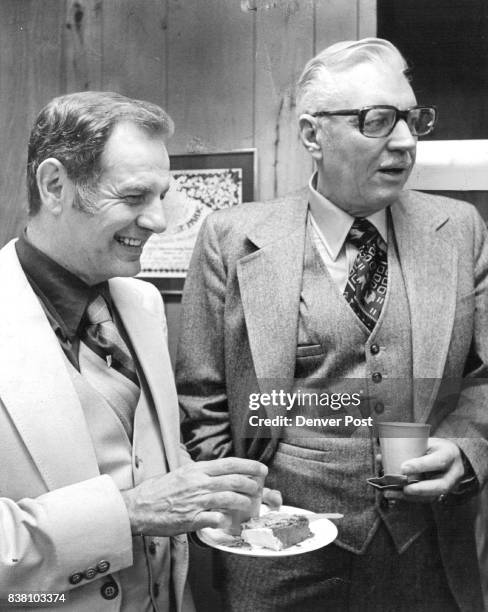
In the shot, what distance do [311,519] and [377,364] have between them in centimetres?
31

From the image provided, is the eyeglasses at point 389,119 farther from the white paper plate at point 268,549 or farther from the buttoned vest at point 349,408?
the white paper plate at point 268,549

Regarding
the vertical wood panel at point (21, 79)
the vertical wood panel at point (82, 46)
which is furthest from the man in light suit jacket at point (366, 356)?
the vertical wood panel at point (21, 79)

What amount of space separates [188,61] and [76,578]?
107 cm

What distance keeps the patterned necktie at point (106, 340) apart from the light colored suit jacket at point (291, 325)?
244 millimetres

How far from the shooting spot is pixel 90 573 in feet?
3.16

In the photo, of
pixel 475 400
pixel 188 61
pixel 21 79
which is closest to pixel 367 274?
pixel 475 400

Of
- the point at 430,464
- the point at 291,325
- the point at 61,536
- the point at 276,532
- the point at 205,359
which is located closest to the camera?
the point at 61,536

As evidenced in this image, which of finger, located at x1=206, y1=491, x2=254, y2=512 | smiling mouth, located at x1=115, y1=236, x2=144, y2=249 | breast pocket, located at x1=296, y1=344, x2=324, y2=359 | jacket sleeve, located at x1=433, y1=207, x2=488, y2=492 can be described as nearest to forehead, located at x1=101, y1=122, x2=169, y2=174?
smiling mouth, located at x1=115, y1=236, x2=144, y2=249

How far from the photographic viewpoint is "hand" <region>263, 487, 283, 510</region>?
118 cm

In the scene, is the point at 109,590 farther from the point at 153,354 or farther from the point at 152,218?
the point at 152,218

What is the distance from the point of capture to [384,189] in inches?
49.6

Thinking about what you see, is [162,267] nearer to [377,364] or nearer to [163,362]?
[163,362]

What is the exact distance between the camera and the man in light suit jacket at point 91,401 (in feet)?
3.11

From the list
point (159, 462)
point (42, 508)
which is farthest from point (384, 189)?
point (42, 508)
